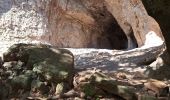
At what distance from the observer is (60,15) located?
16.7 m

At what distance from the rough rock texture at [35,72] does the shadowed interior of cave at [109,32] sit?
1020 cm

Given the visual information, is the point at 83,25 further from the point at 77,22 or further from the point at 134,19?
the point at 134,19

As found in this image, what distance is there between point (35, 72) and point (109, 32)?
12786 mm

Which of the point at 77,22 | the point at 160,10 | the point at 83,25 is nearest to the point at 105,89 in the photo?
the point at 160,10

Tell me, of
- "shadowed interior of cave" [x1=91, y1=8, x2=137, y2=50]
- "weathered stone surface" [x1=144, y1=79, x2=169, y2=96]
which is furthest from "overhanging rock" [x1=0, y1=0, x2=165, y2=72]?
"weathered stone surface" [x1=144, y1=79, x2=169, y2=96]

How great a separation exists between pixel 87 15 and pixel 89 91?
11.7 m

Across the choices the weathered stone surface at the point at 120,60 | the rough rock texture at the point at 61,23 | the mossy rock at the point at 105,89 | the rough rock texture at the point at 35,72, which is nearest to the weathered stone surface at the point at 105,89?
the mossy rock at the point at 105,89

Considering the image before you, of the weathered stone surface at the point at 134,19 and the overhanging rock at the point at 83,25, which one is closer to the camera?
the overhanging rock at the point at 83,25

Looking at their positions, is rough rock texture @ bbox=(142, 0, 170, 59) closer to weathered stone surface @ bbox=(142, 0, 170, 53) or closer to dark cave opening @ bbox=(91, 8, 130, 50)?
weathered stone surface @ bbox=(142, 0, 170, 53)

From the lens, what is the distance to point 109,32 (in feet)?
63.7

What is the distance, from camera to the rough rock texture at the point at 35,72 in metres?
6.54

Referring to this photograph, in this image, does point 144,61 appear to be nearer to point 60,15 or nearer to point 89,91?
point 89,91

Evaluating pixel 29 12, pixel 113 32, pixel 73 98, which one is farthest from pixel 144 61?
pixel 113 32

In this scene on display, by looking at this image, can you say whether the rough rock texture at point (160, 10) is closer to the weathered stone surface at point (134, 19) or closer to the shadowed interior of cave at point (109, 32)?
the weathered stone surface at point (134, 19)
